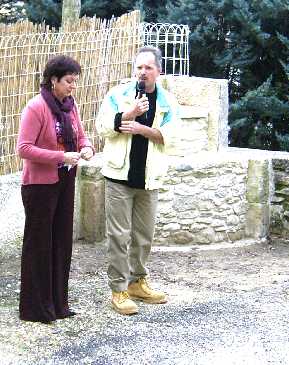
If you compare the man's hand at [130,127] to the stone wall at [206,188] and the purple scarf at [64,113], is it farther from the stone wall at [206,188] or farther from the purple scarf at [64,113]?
the stone wall at [206,188]

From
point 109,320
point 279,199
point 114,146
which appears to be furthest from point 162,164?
point 279,199

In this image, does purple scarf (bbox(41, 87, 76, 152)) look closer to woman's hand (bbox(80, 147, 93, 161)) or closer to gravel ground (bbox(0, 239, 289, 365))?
woman's hand (bbox(80, 147, 93, 161))

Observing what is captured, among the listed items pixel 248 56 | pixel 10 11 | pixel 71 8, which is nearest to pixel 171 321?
pixel 71 8

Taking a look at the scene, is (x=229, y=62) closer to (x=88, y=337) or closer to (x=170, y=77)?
(x=170, y=77)

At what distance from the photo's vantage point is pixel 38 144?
4.82 m

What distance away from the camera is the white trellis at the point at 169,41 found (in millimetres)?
9188

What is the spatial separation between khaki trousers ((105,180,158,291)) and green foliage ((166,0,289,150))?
18.1 ft

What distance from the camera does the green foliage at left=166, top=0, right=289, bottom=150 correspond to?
1071 centimetres

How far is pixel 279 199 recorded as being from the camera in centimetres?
811

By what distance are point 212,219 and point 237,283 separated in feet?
4.36

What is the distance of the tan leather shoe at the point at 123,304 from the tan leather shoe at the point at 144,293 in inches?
8.9

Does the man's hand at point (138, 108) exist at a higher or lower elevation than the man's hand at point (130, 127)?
higher

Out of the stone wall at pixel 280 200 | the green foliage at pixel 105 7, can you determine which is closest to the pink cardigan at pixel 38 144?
the stone wall at pixel 280 200

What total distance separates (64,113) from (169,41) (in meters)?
4.94
